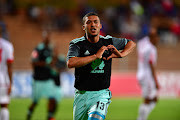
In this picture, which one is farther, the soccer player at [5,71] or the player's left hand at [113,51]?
the soccer player at [5,71]

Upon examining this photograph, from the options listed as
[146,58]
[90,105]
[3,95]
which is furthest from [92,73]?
[146,58]

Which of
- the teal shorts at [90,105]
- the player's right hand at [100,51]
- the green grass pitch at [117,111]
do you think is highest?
the player's right hand at [100,51]

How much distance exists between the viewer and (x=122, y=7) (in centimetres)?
2603

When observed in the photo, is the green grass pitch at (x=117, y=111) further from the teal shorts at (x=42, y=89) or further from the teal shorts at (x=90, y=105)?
the teal shorts at (x=90, y=105)

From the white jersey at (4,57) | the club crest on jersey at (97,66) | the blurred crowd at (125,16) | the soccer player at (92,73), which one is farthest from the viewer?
the blurred crowd at (125,16)

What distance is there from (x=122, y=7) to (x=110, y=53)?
21.2 m

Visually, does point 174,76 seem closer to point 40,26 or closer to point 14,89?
point 14,89

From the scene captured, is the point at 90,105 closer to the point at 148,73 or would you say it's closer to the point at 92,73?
the point at 92,73

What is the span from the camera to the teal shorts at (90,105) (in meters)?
5.11

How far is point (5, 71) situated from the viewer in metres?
7.50

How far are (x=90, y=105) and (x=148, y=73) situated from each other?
188 inches

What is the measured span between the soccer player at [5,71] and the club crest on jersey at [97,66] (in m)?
2.73

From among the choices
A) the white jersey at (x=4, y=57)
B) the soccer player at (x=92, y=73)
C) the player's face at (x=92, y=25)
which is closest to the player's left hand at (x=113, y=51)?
the soccer player at (x=92, y=73)

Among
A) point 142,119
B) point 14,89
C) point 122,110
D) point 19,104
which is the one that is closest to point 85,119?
point 142,119
